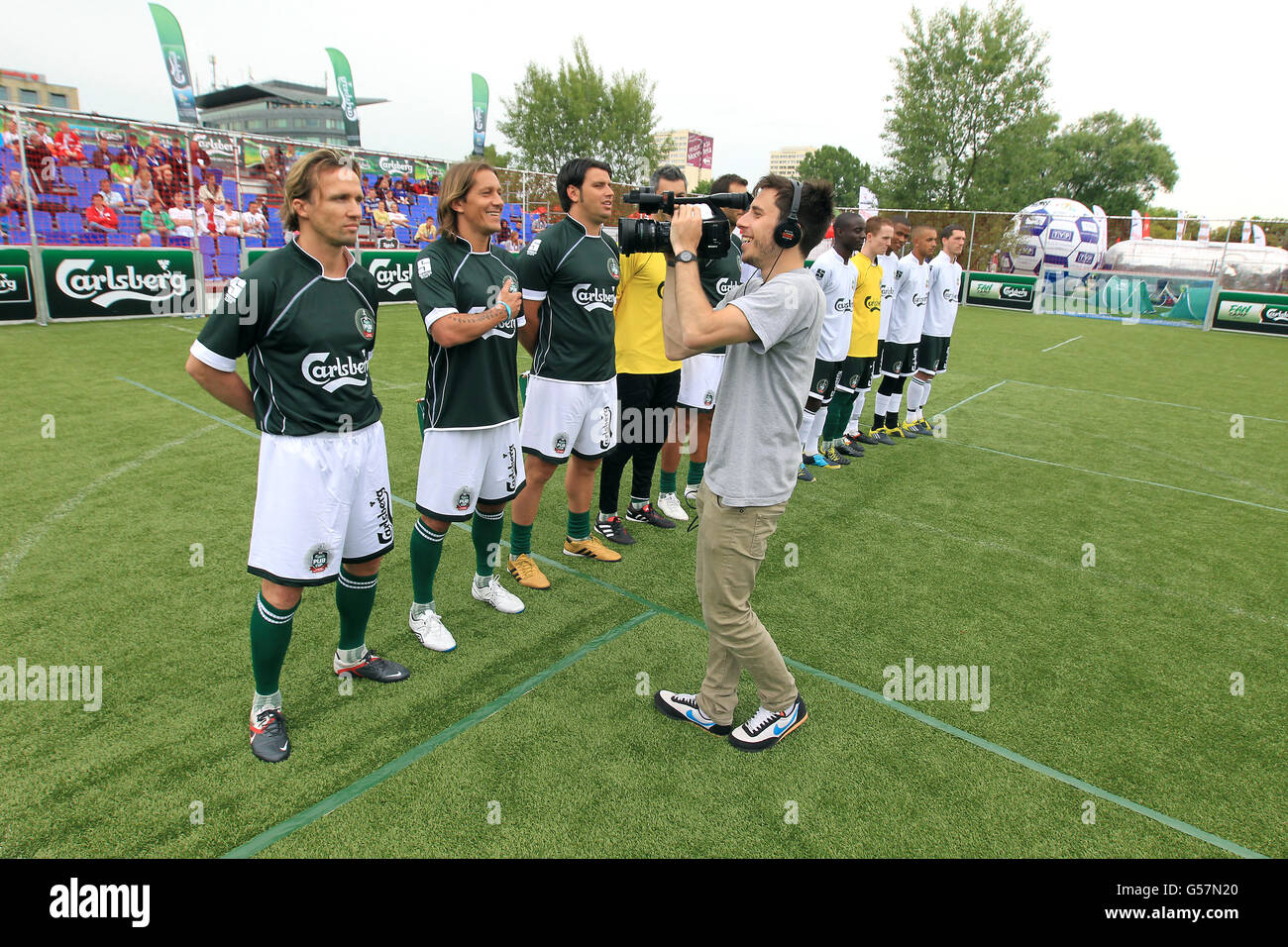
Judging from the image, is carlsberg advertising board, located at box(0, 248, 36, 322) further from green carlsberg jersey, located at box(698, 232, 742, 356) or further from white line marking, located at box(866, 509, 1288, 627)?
white line marking, located at box(866, 509, 1288, 627)

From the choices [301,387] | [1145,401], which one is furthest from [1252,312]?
[301,387]

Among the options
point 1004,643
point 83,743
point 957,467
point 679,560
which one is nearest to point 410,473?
point 679,560

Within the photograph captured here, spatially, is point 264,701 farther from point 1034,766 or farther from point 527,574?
point 1034,766

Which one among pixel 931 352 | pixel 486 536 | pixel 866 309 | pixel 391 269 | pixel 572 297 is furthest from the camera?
pixel 391 269

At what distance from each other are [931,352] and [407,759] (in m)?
7.07

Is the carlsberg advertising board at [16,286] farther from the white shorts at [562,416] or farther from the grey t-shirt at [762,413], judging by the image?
the grey t-shirt at [762,413]

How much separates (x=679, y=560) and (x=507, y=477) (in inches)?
57.8

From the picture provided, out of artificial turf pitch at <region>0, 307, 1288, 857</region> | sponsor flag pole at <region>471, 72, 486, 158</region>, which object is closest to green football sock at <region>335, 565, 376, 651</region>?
artificial turf pitch at <region>0, 307, 1288, 857</region>

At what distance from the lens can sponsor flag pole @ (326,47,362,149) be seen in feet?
79.1

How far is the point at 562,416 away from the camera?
414 centimetres

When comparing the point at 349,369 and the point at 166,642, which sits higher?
the point at 349,369

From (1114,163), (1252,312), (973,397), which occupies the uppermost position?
(1114,163)
